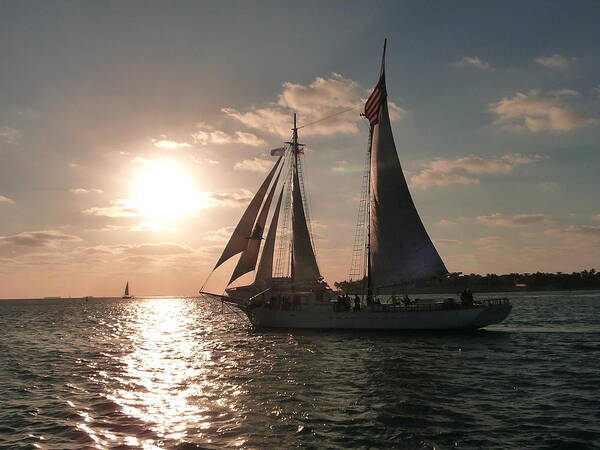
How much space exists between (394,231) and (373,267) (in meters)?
4.12

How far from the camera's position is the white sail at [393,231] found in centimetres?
4175

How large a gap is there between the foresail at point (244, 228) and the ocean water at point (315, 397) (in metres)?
13.9

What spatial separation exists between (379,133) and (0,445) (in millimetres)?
37781

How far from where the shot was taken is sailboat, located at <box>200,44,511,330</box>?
40625 millimetres

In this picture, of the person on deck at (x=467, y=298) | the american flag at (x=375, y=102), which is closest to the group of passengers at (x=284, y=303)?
the person on deck at (x=467, y=298)

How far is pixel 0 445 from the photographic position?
45.0ft

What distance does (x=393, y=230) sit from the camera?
138 feet

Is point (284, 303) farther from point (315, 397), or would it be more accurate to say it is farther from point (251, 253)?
point (315, 397)

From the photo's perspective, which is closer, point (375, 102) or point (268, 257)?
point (375, 102)

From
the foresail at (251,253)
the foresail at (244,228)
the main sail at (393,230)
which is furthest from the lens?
the foresail at (251,253)

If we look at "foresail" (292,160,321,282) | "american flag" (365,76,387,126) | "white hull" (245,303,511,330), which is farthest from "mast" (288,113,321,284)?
"american flag" (365,76,387,126)

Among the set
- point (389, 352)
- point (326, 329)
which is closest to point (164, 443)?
point (389, 352)

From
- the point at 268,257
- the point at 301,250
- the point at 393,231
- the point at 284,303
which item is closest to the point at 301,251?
the point at 301,250

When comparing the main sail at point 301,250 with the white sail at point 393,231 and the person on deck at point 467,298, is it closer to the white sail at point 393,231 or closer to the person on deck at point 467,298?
the white sail at point 393,231
